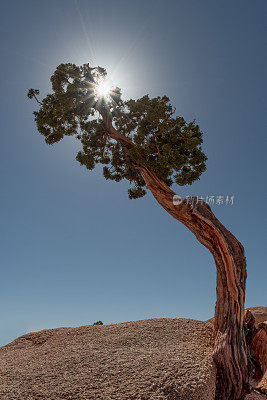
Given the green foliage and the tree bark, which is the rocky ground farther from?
the green foliage

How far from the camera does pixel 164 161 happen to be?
10086 mm

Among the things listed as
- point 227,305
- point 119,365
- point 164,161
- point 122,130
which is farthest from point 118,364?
point 122,130

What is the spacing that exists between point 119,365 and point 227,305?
3.87m

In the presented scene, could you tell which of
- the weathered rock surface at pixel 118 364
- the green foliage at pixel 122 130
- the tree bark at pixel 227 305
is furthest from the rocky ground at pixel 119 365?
the green foliage at pixel 122 130

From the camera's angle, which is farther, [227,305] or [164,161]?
[164,161]

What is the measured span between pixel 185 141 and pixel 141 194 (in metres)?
4.61

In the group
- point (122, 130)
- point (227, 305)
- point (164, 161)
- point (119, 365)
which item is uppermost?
point (122, 130)

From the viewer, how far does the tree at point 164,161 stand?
7.30 meters

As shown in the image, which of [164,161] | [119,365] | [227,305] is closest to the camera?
[119,365]

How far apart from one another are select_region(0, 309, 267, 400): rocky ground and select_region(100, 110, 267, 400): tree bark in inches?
20.6

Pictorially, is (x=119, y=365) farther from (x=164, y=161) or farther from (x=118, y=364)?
(x=164, y=161)

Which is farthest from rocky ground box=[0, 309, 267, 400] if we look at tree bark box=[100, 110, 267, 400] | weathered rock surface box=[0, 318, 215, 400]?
tree bark box=[100, 110, 267, 400]

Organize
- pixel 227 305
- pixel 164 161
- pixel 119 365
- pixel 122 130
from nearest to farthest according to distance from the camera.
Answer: pixel 119 365
pixel 227 305
pixel 164 161
pixel 122 130

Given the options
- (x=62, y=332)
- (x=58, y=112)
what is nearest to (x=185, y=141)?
(x=58, y=112)
